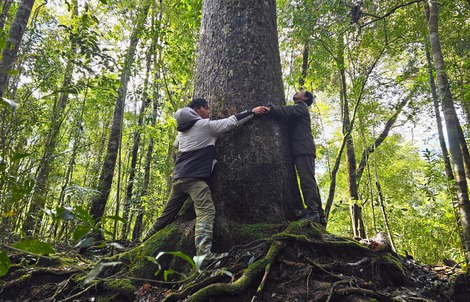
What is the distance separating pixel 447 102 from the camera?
507 centimetres

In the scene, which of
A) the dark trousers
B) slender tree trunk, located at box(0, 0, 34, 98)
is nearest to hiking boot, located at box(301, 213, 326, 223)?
the dark trousers

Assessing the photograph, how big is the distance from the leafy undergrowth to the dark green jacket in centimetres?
116

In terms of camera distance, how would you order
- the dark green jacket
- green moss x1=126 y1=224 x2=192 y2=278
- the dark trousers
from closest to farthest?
green moss x1=126 y1=224 x2=192 y2=278, the dark green jacket, the dark trousers

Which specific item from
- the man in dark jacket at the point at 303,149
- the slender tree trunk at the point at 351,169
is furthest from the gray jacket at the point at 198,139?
the slender tree trunk at the point at 351,169

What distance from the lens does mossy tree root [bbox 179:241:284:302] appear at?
94.5 inches

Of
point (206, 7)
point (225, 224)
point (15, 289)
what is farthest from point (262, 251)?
point (206, 7)

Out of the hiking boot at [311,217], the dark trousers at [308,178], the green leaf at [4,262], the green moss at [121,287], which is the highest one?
the dark trousers at [308,178]

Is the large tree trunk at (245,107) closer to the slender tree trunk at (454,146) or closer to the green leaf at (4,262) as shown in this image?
the green leaf at (4,262)

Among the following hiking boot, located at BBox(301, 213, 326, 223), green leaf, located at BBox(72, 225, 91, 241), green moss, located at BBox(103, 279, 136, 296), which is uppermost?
hiking boot, located at BBox(301, 213, 326, 223)

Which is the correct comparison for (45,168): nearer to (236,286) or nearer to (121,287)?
(121,287)

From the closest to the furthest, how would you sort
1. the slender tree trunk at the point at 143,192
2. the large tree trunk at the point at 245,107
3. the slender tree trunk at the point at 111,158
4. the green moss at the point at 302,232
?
1. the green moss at the point at 302,232
2. the large tree trunk at the point at 245,107
3. the slender tree trunk at the point at 111,158
4. the slender tree trunk at the point at 143,192

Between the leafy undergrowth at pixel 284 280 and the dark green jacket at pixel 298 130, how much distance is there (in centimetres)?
116

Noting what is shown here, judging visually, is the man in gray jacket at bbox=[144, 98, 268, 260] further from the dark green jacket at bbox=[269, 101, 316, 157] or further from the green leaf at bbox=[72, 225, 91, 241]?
the green leaf at bbox=[72, 225, 91, 241]

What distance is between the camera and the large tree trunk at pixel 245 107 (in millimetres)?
3369
